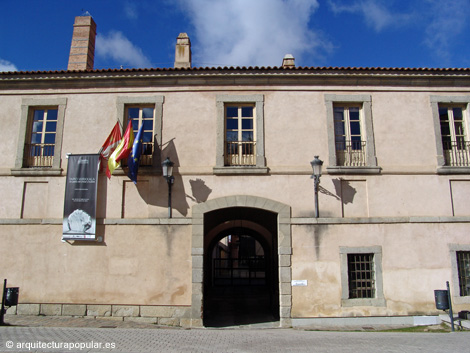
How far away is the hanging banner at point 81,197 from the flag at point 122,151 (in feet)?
2.01

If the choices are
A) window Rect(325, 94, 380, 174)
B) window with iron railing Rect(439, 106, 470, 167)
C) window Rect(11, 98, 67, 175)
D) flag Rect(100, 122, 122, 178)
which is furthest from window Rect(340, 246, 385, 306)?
window Rect(11, 98, 67, 175)

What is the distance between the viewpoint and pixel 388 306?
1067 cm

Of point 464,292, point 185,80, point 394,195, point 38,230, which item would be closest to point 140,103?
point 185,80

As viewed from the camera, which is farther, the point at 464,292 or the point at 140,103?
the point at 140,103

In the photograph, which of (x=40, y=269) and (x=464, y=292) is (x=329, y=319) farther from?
(x=40, y=269)

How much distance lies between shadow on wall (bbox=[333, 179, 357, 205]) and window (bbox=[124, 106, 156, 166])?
18.3ft

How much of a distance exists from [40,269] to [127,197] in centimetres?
312

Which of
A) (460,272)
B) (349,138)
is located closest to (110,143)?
(349,138)

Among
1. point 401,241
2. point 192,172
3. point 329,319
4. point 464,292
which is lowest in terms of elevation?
point 329,319

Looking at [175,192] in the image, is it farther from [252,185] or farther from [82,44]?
[82,44]

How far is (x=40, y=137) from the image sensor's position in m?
11.9

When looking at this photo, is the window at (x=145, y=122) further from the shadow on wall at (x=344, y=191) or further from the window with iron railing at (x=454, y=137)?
the window with iron railing at (x=454, y=137)

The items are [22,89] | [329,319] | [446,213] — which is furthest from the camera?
[22,89]

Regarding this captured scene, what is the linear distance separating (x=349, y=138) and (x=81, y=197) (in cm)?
812
